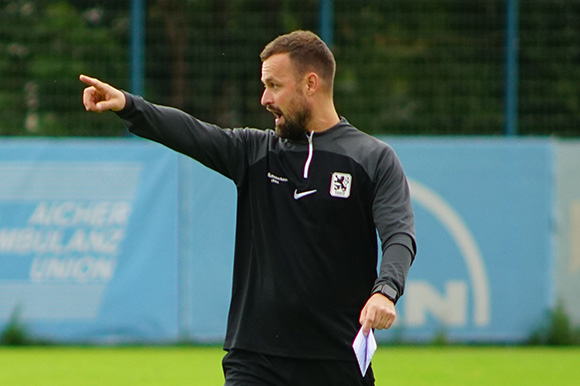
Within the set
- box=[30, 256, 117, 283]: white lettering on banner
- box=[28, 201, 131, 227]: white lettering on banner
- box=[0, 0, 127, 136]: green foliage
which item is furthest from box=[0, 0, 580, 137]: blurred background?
box=[30, 256, 117, 283]: white lettering on banner

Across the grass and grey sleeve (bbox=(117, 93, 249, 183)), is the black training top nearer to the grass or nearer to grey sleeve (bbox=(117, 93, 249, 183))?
grey sleeve (bbox=(117, 93, 249, 183))

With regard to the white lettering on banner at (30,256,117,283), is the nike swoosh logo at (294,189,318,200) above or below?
above

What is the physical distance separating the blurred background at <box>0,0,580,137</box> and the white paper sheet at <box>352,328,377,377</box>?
7934 millimetres

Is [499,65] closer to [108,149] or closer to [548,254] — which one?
[548,254]

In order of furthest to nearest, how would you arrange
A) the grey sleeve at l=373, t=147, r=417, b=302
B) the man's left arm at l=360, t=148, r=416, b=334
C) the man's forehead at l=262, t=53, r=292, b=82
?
the man's forehead at l=262, t=53, r=292, b=82 → the grey sleeve at l=373, t=147, r=417, b=302 → the man's left arm at l=360, t=148, r=416, b=334

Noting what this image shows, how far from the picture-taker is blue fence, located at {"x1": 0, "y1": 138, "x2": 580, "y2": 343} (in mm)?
10117

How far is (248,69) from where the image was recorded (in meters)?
12.4

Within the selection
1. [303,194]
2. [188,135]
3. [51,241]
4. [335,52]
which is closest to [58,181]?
[51,241]

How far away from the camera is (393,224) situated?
4.14m

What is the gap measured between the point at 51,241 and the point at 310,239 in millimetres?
6346

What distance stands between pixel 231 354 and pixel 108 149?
20.2 ft

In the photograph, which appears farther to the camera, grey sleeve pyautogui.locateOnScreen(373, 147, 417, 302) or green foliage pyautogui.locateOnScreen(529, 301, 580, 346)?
green foliage pyautogui.locateOnScreen(529, 301, 580, 346)

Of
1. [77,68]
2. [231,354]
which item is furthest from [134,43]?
[231,354]

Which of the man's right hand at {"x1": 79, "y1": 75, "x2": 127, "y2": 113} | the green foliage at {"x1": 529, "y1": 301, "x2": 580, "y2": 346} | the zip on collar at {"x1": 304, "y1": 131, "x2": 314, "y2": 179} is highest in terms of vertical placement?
the man's right hand at {"x1": 79, "y1": 75, "x2": 127, "y2": 113}
